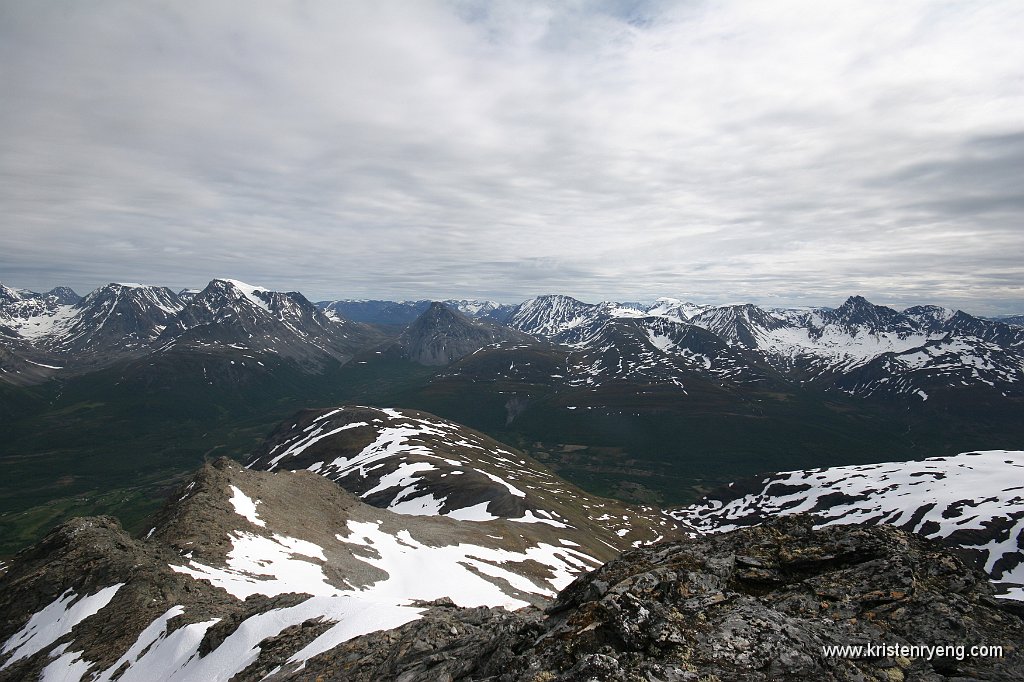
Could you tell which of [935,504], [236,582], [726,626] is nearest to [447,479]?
[236,582]

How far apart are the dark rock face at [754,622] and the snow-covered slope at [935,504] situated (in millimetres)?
90895

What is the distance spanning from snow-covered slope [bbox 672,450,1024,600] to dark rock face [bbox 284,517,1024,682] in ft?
298

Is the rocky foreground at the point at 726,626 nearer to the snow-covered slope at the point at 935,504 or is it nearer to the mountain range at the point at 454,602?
the mountain range at the point at 454,602

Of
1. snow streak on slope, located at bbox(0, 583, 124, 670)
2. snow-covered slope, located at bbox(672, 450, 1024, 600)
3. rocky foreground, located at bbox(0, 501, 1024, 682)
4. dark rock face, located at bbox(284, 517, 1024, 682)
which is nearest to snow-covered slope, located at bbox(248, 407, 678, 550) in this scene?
snow-covered slope, located at bbox(672, 450, 1024, 600)

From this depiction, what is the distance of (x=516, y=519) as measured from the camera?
103m

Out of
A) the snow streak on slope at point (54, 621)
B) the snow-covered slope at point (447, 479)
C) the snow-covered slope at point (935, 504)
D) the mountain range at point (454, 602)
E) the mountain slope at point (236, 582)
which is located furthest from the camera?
the snow-covered slope at point (935, 504)

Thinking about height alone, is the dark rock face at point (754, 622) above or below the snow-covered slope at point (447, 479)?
above

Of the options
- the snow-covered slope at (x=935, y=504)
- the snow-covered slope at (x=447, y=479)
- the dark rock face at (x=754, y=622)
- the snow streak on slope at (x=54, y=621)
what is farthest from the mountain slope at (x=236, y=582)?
the snow-covered slope at (x=935, y=504)

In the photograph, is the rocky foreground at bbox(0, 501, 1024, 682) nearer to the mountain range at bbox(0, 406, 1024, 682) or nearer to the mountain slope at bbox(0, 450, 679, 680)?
the mountain range at bbox(0, 406, 1024, 682)

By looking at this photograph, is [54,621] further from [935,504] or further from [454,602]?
[935,504]

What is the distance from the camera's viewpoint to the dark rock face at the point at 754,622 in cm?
1199

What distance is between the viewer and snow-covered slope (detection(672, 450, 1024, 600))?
11625 cm

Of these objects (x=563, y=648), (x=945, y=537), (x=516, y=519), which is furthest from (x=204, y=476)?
(x=945, y=537)

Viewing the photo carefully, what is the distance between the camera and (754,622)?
13.5m
